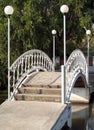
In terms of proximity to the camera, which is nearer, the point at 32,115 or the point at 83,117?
the point at 32,115

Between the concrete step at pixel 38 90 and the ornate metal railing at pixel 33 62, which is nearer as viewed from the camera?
the concrete step at pixel 38 90

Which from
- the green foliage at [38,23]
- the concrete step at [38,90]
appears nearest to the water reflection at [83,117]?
the concrete step at [38,90]

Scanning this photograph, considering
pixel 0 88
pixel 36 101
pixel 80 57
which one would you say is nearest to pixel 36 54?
pixel 80 57

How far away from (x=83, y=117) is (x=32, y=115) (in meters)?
5.55

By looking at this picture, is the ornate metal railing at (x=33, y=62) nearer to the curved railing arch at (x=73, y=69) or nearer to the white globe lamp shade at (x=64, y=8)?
the curved railing arch at (x=73, y=69)

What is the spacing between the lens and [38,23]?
856 inches

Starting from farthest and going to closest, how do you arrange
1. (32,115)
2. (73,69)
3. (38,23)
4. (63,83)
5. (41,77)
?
(38,23) < (73,69) < (41,77) < (63,83) < (32,115)

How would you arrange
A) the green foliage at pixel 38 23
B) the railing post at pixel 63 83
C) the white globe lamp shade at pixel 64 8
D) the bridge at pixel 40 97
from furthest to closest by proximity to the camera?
the green foliage at pixel 38 23
the white globe lamp shade at pixel 64 8
the railing post at pixel 63 83
the bridge at pixel 40 97

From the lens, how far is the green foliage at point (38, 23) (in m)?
21.3

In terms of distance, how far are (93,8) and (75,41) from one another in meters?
2.72

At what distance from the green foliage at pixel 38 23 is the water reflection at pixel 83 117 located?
6.00m

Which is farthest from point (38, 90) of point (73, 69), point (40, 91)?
point (73, 69)

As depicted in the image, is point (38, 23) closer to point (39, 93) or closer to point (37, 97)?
point (39, 93)

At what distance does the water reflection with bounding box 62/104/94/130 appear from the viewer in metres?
12.9
